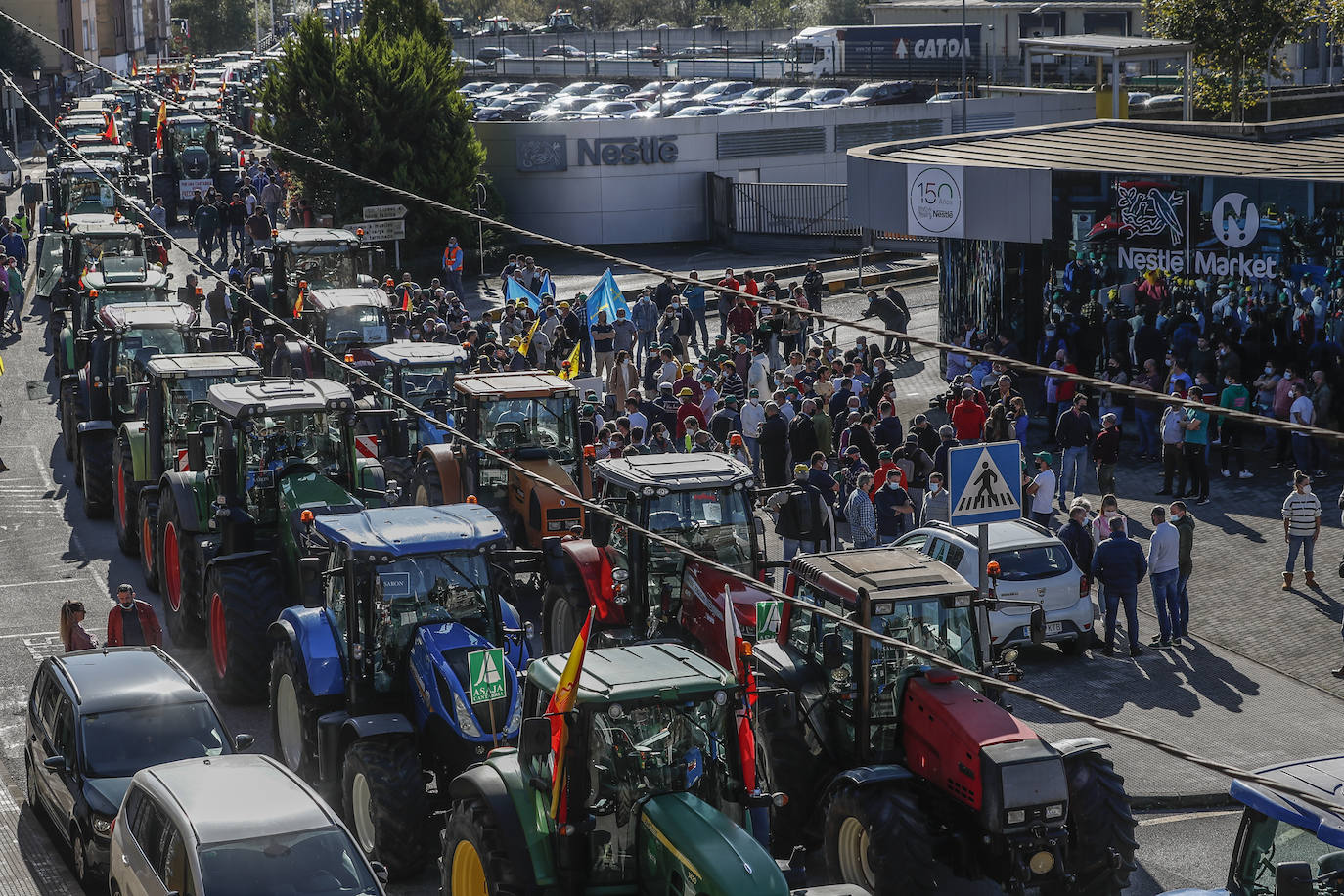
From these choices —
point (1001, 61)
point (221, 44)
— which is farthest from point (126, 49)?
point (1001, 61)

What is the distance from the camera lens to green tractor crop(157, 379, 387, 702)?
1502 cm

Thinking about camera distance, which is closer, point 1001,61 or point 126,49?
point 1001,61

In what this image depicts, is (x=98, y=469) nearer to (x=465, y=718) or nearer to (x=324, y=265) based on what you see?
(x=324, y=265)

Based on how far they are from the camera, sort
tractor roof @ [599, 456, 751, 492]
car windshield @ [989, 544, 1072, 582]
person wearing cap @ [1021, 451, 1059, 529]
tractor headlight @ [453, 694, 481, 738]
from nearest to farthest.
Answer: tractor headlight @ [453, 694, 481, 738]
tractor roof @ [599, 456, 751, 492]
car windshield @ [989, 544, 1072, 582]
person wearing cap @ [1021, 451, 1059, 529]

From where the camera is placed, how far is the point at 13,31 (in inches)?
2670

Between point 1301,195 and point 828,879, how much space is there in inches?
622

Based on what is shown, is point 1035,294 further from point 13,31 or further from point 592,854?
point 13,31

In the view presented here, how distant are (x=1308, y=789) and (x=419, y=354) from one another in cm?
1480

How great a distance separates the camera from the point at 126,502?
19.7 m

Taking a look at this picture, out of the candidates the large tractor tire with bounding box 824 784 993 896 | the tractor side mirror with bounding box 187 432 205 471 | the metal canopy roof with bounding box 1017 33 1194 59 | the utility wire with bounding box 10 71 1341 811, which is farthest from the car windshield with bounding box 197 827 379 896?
the metal canopy roof with bounding box 1017 33 1194 59

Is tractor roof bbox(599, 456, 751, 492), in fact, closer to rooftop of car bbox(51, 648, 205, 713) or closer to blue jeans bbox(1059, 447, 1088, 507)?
rooftop of car bbox(51, 648, 205, 713)

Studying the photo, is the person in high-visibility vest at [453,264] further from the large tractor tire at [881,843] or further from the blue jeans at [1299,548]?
the large tractor tire at [881,843]

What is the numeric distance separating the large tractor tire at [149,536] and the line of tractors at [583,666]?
0.06 m

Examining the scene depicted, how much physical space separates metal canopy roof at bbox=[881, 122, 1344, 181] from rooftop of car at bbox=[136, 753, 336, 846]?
17938 millimetres
